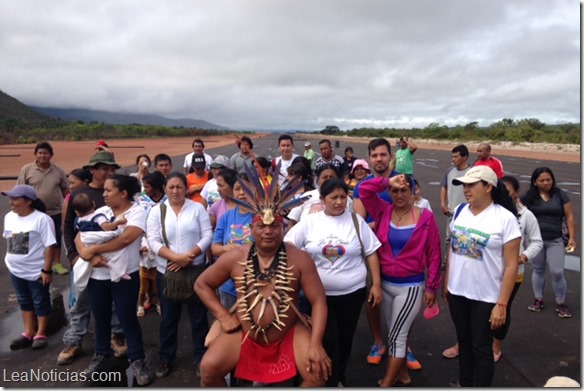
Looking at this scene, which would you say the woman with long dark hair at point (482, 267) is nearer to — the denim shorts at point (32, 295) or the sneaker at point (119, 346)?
the sneaker at point (119, 346)

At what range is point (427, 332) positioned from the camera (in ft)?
14.7

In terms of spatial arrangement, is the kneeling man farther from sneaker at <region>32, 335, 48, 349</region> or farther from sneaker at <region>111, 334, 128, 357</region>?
sneaker at <region>32, 335, 48, 349</region>

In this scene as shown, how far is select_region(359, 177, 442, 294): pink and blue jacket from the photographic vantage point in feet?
10.7

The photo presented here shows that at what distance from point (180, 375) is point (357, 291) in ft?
6.11

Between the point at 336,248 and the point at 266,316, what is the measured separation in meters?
0.82

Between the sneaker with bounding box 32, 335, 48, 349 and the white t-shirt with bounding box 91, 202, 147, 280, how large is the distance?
1.29 m

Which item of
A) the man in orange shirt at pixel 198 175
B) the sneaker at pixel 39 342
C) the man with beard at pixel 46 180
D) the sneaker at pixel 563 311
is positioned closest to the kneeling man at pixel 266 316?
the sneaker at pixel 39 342

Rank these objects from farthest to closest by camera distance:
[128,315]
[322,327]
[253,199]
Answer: [128,315], [253,199], [322,327]

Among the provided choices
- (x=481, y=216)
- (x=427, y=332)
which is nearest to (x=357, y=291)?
(x=481, y=216)

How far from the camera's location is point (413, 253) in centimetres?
325

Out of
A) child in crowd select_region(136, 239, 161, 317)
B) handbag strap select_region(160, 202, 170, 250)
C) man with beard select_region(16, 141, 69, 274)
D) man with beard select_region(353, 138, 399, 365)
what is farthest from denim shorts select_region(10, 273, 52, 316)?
man with beard select_region(353, 138, 399, 365)

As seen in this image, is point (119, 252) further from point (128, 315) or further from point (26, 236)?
point (26, 236)

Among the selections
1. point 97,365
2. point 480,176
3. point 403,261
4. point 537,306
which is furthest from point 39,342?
point 537,306

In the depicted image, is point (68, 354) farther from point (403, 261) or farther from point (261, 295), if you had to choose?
point (403, 261)
